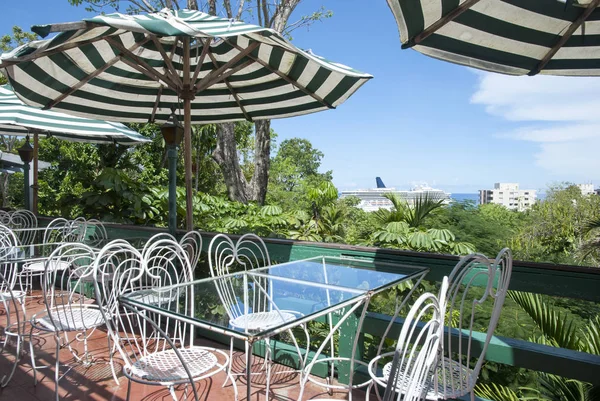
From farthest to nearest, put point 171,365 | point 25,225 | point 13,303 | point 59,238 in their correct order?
point 25,225, point 59,238, point 13,303, point 171,365

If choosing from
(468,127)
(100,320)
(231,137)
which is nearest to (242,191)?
(231,137)

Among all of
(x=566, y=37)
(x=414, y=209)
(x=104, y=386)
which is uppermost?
(x=566, y=37)

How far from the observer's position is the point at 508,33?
2.08 meters

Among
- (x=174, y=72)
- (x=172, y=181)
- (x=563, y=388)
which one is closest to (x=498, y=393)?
(x=563, y=388)

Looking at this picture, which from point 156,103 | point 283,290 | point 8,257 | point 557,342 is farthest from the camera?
point 156,103

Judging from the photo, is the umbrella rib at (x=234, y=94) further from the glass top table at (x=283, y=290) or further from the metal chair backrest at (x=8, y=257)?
the metal chair backrest at (x=8, y=257)

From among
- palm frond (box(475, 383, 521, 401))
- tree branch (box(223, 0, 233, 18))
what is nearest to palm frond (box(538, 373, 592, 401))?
palm frond (box(475, 383, 521, 401))

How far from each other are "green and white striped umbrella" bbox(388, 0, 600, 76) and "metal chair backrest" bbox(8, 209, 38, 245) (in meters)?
4.91

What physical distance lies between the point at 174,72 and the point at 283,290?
75.4 inches

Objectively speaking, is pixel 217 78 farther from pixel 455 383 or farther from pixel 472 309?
pixel 455 383

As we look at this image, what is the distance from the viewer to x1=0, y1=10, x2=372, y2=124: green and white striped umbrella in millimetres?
2225

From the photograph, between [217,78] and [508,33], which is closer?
[508,33]

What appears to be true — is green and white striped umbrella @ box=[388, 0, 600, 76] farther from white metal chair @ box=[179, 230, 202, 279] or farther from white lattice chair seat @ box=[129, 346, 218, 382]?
white metal chair @ box=[179, 230, 202, 279]

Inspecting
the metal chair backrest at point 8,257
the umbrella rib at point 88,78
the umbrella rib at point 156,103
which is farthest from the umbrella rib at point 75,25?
the umbrella rib at point 156,103
